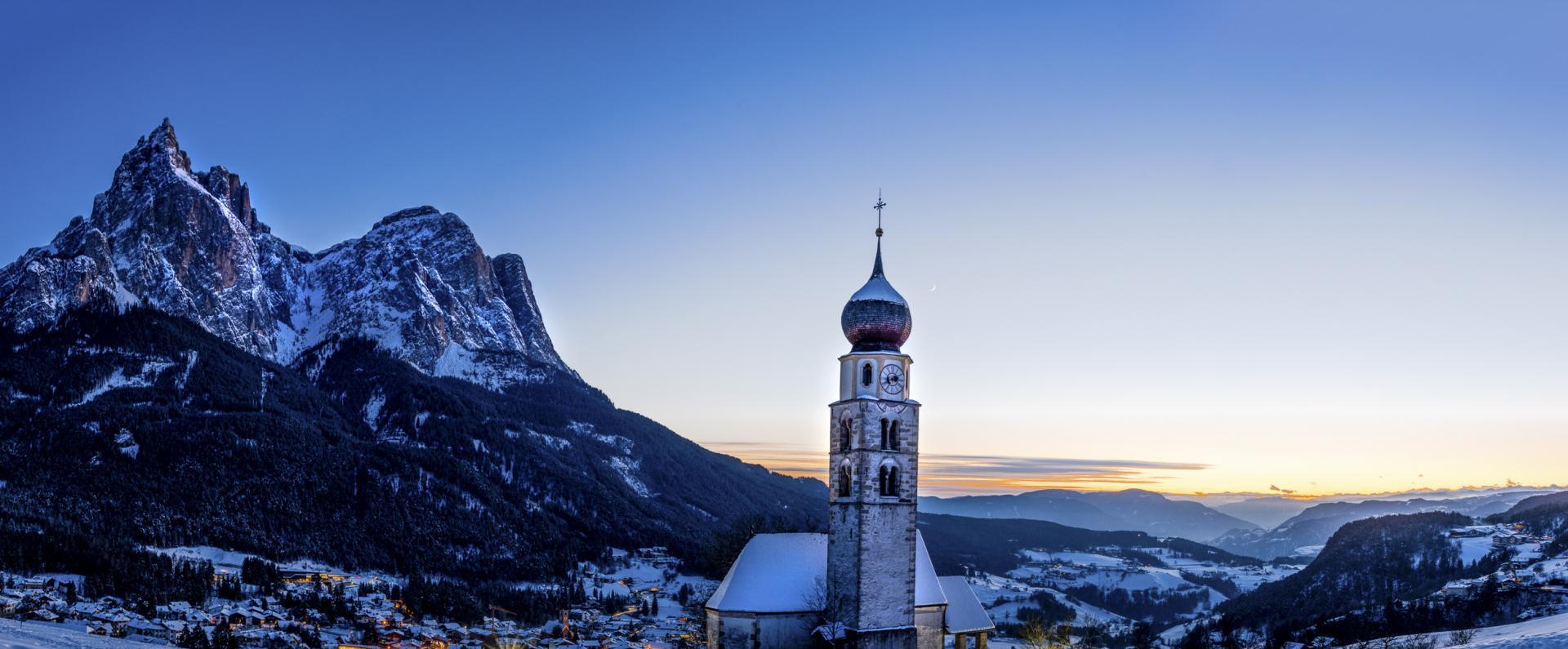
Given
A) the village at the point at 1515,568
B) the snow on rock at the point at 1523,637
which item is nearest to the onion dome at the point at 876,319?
the snow on rock at the point at 1523,637

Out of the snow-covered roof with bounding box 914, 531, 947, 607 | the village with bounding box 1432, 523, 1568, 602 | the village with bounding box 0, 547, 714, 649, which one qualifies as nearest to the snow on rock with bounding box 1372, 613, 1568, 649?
the snow-covered roof with bounding box 914, 531, 947, 607

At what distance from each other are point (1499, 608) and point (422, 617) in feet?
404

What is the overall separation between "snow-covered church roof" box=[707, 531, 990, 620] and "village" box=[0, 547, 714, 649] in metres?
27.6

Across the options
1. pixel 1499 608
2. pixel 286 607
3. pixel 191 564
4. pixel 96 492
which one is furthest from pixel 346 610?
pixel 1499 608

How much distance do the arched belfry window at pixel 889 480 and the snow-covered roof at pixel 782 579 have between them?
11.4ft

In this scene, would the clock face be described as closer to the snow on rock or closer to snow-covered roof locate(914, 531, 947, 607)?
snow-covered roof locate(914, 531, 947, 607)

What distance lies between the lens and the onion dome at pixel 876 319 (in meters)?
60.4

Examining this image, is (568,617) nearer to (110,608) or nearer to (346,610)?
(346,610)

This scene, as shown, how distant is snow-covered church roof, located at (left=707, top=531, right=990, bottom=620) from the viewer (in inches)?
2388

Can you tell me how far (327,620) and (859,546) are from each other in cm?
9803

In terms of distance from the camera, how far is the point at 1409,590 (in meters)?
165

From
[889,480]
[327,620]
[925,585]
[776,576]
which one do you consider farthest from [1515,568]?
[327,620]

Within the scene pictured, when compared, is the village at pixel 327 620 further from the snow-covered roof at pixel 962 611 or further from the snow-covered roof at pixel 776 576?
the snow-covered roof at pixel 962 611

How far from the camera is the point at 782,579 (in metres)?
61.6
